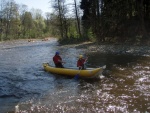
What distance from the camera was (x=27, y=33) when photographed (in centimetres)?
6394

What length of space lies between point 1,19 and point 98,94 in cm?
5465

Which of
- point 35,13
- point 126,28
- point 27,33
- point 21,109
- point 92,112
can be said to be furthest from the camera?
point 35,13

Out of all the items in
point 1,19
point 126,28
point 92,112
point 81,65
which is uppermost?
point 1,19

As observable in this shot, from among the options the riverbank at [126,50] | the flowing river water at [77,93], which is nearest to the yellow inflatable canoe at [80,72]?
the flowing river water at [77,93]

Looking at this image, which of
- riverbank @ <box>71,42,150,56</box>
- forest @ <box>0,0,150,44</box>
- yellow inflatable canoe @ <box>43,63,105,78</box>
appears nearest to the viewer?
yellow inflatable canoe @ <box>43,63,105,78</box>

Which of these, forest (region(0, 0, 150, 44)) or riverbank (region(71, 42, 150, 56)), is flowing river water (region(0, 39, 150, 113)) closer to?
riverbank (region(71, 42, 150, 56))

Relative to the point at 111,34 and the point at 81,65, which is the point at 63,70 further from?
the point at 111,34

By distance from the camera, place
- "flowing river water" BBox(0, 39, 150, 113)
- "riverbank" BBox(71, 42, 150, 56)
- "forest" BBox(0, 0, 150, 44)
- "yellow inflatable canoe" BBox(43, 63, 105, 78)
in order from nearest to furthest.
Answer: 1. "flowing river water" BBox(0, 39, 150, 113)
2. "yellow inflatable canoe" BBox(43, 63, 105, 78)
3. "riverbank" BBox(71, 42, 150, 56)
4. "forest" BBox(0, 0, 150, 44)

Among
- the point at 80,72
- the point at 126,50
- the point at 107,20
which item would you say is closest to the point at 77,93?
the point at 80,72

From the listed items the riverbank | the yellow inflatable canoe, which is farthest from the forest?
the yellow inflatable canoe

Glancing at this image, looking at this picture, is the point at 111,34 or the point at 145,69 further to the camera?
the point at 111,34

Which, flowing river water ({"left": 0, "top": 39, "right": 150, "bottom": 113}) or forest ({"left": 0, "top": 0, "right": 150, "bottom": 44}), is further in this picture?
forest ({"left": 0, "top": 0, "right": 150, "bottom": 44})

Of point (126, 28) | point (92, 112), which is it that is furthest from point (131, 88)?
point (126, 28)

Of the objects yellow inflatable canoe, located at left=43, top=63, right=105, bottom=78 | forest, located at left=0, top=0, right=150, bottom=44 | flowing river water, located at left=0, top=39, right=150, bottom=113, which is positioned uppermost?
forest, located at left=0, top=0, right=150, bottom=44
